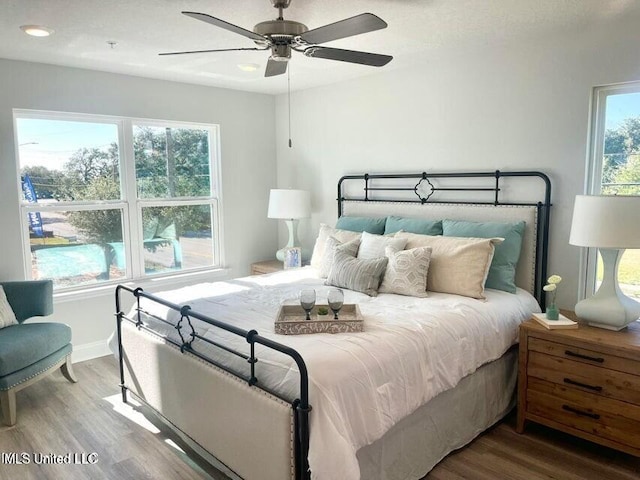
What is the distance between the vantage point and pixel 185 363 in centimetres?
256

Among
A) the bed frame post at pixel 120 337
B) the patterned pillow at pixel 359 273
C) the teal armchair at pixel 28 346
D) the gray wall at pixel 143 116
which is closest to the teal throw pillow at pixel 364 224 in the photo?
the patterned pillow at pixel 359 273

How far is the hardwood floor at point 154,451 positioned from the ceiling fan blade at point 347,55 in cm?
224

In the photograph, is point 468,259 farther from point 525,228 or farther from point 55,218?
point 55,218

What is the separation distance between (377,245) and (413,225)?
44 centimetres

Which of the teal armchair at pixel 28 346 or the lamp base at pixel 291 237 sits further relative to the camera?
the lamp base at pixel 291 237

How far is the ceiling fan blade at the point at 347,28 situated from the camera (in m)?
2.07

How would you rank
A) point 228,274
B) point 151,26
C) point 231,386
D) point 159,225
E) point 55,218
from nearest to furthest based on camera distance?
point 231,386
point 151,26
point 55,218
point 159,225
point 228,274

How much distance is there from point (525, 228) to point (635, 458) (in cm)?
150

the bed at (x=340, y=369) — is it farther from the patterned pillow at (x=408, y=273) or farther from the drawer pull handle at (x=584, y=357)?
the drawer pull handle at (x=584, y=357)

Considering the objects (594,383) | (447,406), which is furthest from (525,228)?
(447,406)

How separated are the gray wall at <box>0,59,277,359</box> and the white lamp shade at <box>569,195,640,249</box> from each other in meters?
3.45

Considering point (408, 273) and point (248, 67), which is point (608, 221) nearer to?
point (408, 273)

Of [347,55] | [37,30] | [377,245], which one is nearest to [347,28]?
[347,55]

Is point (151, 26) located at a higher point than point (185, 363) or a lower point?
higher
